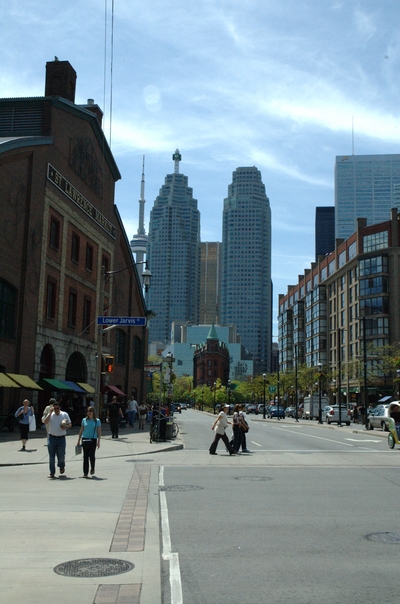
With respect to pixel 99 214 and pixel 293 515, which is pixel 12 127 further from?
pixel 293 515

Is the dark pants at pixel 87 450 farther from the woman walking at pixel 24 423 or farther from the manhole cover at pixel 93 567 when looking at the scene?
the manhole cover at pixel 93 567

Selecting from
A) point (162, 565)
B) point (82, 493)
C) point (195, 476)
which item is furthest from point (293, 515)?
point (195, 476)

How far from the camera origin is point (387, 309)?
91.6 meters

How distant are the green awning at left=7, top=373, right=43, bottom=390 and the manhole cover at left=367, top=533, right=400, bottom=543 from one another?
84.0 feet

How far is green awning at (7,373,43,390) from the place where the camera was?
105ft

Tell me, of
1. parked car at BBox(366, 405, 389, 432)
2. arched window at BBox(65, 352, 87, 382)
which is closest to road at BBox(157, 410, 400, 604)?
parked car at BBox(366, 405, 389, 432)

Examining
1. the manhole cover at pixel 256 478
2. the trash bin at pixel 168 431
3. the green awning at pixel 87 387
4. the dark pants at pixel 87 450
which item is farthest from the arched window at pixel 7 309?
the manhole cover at pixel 256 478

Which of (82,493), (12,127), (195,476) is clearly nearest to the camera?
(82,493)

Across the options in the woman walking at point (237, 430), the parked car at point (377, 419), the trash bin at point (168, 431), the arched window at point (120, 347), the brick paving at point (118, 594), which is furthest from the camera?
the arched window at point (120, 347)

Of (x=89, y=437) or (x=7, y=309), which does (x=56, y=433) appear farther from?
(x=7, y=309)

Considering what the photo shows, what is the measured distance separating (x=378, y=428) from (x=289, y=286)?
103840 millimetres

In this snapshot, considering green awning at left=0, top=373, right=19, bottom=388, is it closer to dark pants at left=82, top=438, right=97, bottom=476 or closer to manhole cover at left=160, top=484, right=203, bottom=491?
dark pants at left=82, top=438, right=97, bottom=476

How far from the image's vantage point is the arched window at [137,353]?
202ft

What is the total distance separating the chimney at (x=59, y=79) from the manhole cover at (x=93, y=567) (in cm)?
4335
